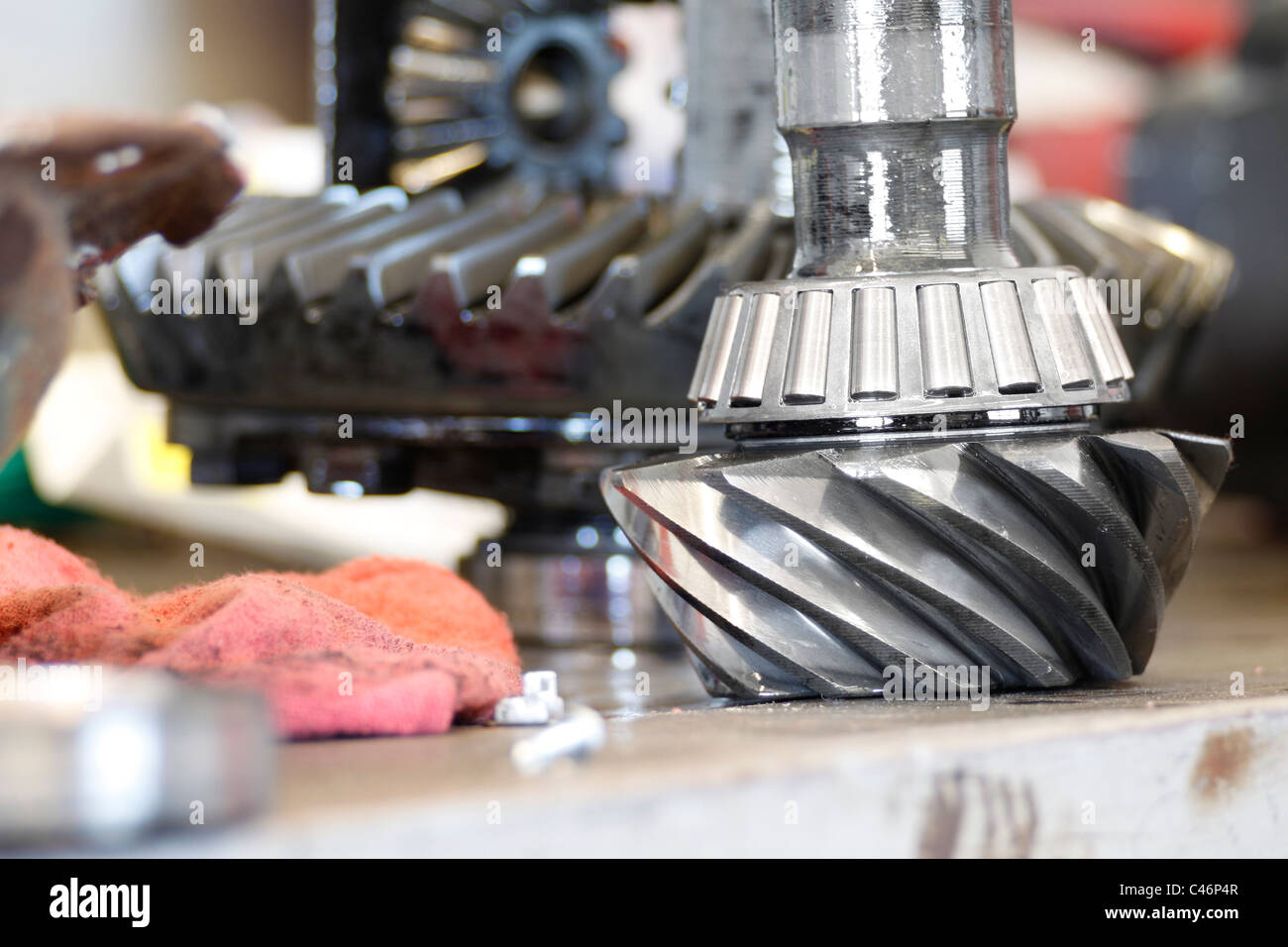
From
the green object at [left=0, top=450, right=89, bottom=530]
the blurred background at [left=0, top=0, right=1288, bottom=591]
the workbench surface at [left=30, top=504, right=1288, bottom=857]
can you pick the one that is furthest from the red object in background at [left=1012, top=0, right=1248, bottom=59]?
the workbench surface at [left=30, top=504, right=1288, bottom=857]

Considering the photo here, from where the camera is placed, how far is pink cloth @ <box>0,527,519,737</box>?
330 millimetres

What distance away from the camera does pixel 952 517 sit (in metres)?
0.41

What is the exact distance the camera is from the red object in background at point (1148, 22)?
11.5ft

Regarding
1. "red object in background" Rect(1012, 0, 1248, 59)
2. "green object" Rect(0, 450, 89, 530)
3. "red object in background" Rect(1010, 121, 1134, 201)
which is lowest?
"green object" Rect(0, 450, 89, 530)

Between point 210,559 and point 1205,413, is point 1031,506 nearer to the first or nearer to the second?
point 210,559

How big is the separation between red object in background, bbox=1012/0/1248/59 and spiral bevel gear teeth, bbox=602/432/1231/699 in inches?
129

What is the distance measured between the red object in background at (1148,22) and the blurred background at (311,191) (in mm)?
699

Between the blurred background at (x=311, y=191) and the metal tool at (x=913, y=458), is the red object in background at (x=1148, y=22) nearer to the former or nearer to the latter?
the blurred background at (x=311, y=191)

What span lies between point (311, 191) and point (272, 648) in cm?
74

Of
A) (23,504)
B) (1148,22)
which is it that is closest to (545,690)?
(23,504)

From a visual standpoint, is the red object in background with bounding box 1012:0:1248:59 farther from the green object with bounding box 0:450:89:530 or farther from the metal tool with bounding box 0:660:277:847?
the metal tool with bounding box 0:660:277:847

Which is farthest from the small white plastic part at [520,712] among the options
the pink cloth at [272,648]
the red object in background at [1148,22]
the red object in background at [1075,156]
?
the red object in background at [1075,156]

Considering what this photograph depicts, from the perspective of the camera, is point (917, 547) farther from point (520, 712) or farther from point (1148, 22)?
point (1148, 22)
